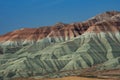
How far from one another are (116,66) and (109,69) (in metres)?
8.86

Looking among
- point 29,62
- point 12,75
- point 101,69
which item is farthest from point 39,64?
point 101,69

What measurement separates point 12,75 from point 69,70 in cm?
2534

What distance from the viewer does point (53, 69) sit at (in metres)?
195

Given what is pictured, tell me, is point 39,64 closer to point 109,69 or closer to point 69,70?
point 69,70

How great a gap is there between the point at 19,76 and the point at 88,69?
102ft

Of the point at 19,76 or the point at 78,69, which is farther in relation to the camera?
the point at 78,69

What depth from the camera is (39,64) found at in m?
198

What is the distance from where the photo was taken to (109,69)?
186 metres

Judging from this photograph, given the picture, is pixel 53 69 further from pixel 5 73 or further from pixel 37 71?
pixel 5 73

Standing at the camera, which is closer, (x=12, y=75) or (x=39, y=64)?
(x=12, y=75)

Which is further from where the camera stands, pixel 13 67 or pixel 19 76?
pixel 13 67

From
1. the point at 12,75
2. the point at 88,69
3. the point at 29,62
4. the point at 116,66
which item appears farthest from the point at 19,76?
the point at 116,66

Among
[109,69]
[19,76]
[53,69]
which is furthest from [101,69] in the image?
[19,76]

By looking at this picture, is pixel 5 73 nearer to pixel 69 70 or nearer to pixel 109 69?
pixel 69 70
